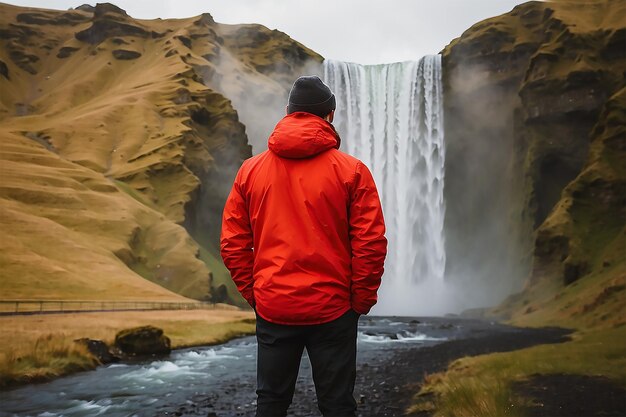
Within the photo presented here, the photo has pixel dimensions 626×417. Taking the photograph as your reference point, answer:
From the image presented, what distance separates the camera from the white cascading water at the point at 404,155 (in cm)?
9819

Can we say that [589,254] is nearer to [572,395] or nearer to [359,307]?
[572,395]

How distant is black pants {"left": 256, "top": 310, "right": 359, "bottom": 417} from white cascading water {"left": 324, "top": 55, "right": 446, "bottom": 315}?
85745 millimetres

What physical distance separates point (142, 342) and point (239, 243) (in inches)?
1008

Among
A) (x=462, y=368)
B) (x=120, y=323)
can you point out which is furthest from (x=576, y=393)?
(x=120, y=323)

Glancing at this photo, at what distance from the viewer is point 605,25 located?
324 feet

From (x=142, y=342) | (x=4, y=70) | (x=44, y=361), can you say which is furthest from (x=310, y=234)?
(x=4, y=70)

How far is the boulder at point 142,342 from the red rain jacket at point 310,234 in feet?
81.5

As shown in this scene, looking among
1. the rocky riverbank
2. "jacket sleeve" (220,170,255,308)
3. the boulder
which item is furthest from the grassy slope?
"jacket sleeve" (220,170,255,308)

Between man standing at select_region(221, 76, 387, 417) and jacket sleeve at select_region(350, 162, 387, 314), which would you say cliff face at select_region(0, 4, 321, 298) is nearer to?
man standing at select_region(221, 76, 387, 417)

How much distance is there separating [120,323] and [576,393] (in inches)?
1195

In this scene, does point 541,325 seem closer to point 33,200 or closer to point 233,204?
point 233,204

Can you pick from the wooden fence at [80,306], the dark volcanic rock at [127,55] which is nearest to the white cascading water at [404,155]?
the wooden fence at [80,306]

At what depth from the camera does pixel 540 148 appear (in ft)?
300

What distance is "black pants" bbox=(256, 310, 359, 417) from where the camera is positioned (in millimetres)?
5004
